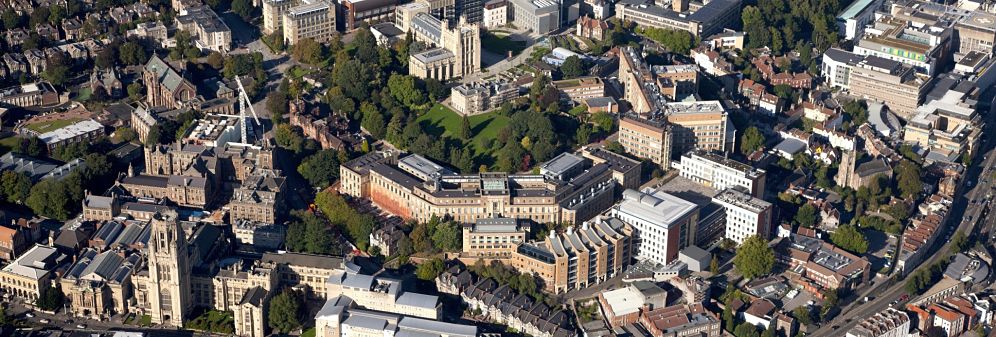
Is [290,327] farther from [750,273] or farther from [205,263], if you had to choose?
[750,273]

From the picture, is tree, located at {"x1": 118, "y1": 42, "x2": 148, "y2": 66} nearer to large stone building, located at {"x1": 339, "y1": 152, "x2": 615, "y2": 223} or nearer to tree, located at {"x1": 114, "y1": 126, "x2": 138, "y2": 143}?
tree, located at {"x1": 114, "y1": 126, "x2": 138, "y2": 143}

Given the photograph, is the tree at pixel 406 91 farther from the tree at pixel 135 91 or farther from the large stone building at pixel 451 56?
the tree at pixel 135 91

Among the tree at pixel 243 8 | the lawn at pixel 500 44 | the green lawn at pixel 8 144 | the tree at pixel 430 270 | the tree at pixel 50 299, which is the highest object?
the tree at pixel 243 8

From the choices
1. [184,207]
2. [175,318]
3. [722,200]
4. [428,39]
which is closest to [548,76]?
[428,39]

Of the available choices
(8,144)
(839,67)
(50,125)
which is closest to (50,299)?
(8,144)

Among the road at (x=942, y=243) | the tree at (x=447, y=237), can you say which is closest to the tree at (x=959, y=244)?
the road at (x=942, y=243)

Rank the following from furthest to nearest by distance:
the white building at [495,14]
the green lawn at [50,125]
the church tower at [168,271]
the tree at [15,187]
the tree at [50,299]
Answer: the white building at [495,14]
the green lawn at [50,125]
the tree at [15,187]
the tree at [50,299]
the church tower at [168,271]

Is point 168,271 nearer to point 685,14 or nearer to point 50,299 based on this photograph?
point 50,299
